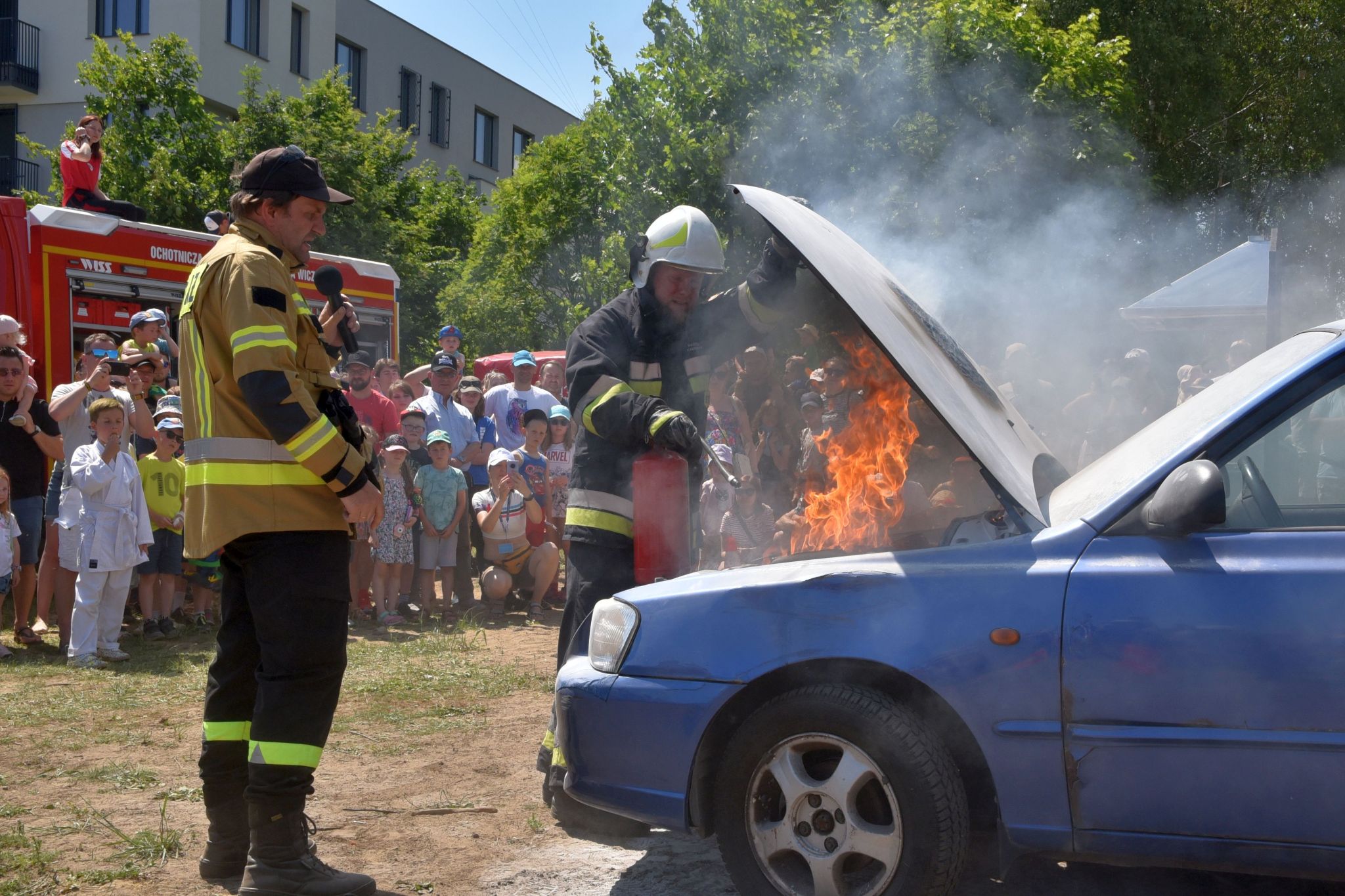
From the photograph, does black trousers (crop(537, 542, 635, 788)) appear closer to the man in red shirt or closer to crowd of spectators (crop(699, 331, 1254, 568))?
crowd of spectators (crop(699, 331, 1254, 568))

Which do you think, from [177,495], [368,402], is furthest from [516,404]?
[177,495]

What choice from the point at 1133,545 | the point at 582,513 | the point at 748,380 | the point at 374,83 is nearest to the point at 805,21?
the point at 748,380

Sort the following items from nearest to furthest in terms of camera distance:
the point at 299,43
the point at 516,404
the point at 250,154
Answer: the point at 516,404 → the point at 250,154 → the point at 299,43

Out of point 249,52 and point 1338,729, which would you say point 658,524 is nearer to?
point 1338,729

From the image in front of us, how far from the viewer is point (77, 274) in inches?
402

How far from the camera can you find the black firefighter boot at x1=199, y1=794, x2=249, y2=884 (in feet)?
11.8

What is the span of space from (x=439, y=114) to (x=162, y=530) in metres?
34.8

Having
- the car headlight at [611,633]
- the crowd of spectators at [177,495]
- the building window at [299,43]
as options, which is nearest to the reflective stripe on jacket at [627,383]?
the car headlight at [611,633]

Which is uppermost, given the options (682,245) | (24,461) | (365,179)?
(365,179)

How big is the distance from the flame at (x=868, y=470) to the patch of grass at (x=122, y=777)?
270 cm

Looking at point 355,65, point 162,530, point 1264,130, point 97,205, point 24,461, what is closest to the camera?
point 24,461

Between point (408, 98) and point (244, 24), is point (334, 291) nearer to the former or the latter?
point (244, 24)

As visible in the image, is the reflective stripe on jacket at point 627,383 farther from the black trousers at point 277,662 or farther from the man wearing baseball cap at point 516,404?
the man wearing baseball cap at point 516,404

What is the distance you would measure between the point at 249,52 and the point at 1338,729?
108 feet
